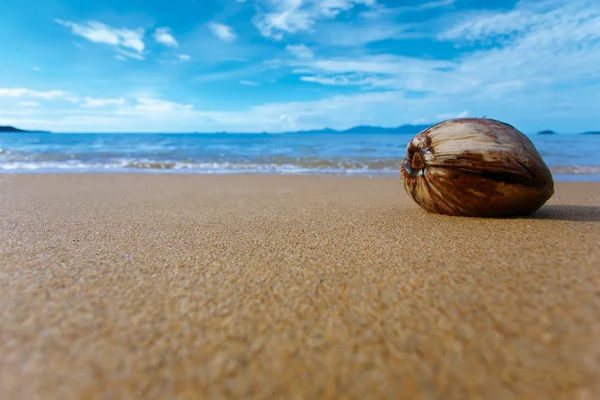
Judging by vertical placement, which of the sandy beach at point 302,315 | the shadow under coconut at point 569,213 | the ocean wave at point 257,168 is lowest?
the sandy beach at point 302,315

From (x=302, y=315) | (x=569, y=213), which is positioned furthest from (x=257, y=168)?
(x=302, y=315)

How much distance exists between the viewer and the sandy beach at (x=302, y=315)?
80cm

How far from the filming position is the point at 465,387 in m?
0.78

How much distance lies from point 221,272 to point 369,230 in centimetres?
104

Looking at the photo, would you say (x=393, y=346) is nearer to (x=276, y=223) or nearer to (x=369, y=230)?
(x=369, y=230)

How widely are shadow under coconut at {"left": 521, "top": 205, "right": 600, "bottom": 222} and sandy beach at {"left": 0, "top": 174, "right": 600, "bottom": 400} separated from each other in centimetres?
41

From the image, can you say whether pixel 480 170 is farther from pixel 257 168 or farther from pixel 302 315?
pixel 257 168

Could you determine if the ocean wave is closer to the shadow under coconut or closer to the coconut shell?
the shadow under coconut

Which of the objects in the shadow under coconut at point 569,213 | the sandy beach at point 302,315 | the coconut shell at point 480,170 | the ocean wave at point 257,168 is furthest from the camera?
the ocean wave at point 257,168

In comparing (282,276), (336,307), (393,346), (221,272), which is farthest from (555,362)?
(221,272)

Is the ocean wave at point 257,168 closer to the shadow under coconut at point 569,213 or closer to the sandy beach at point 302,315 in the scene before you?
the shadow under coconut at point 569,213

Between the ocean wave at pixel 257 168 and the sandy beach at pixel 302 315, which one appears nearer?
the sandy beach at pixel 302 315

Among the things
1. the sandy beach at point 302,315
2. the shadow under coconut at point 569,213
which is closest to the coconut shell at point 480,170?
the shadow under coconut at point 569,213

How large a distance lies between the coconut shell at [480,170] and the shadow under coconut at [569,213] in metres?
0.13
